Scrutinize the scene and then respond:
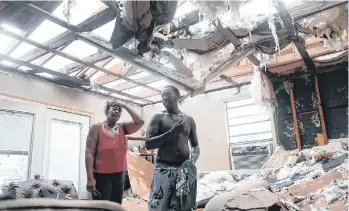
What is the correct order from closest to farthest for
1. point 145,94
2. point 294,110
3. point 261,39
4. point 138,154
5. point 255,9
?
point 255,9 < point 261,39 < point 294,110 < point 138,154 < point 145,94

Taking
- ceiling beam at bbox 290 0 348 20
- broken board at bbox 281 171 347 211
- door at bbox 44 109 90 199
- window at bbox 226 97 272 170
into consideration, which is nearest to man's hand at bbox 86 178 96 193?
broken board at bbox 281 171 347 211

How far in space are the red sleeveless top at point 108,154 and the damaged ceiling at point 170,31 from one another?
0.79m

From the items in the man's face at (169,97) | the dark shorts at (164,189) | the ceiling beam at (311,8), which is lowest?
the dark shorts at (164,189)

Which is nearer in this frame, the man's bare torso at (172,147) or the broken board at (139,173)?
the man's bare torso at (172,147)

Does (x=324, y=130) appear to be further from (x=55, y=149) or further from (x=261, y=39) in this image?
(x=55, y=149)

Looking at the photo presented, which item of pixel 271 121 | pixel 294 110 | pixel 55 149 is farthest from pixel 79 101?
pixel 294 110

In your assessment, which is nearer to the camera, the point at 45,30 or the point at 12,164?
the point at 45,30

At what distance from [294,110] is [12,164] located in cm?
466

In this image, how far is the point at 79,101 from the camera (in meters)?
5.36

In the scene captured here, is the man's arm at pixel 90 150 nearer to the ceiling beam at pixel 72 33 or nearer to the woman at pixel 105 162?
the woman at pixel 105 162

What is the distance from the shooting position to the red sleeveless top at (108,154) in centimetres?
221

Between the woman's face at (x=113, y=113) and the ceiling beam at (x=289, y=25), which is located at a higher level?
the ceiling beam at (x=289, y=25)

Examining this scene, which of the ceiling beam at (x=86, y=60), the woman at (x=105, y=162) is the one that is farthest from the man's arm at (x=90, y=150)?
the ceiling beam at (x=86, y=60)

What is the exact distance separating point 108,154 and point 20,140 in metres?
2.44
